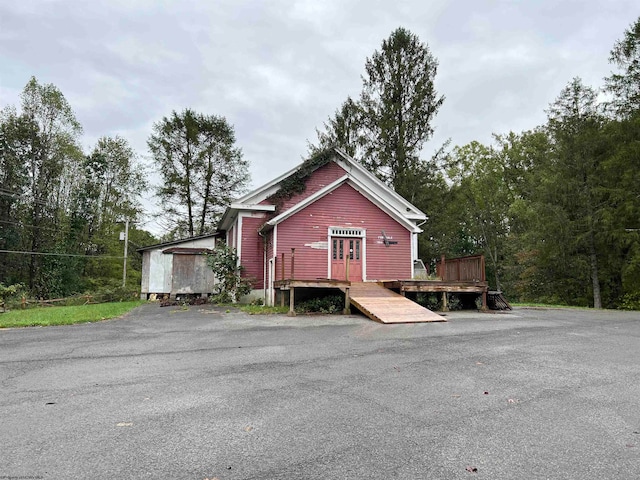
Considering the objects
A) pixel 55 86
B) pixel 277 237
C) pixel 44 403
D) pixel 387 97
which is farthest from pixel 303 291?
pixel 55 86

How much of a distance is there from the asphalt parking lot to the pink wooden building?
7618 millimetres

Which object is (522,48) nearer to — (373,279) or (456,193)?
(373,279)

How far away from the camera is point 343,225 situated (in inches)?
612

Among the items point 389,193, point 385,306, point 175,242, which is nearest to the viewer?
point 385,306

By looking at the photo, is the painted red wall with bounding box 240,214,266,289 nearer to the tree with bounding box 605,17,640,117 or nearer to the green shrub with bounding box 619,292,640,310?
the green shrub with bounding box 619,292,640,310

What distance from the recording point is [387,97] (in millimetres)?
28969

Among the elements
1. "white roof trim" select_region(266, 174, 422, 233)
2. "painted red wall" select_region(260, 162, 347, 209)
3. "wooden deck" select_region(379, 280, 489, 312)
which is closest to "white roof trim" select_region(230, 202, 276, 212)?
"painted red wall" select_region(260, 162, 347, 209)

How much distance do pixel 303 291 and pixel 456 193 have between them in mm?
19778

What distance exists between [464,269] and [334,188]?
579cm

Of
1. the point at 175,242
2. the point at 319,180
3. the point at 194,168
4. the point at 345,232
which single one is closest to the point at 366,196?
the point at 345,232

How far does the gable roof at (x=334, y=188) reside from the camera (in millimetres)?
15276

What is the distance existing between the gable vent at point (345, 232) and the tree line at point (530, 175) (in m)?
12.4

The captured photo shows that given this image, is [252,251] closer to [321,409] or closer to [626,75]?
[321,409]

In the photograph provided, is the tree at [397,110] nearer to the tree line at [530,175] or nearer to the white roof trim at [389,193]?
the tree line at [530,175]
